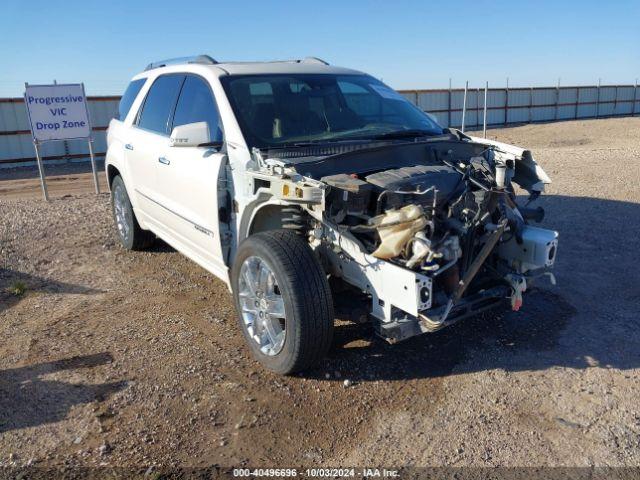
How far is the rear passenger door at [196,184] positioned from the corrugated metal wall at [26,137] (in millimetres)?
13702

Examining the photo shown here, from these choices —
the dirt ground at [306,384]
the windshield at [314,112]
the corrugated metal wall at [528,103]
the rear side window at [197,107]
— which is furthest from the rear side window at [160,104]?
the corrugated metal wall at [528,103]

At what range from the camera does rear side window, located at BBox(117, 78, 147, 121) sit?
6.38m

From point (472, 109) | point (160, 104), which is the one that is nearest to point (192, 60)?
point (160, 104)

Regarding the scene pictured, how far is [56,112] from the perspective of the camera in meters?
10.2

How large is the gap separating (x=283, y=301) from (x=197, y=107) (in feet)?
6.89

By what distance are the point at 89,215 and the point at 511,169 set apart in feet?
21.4

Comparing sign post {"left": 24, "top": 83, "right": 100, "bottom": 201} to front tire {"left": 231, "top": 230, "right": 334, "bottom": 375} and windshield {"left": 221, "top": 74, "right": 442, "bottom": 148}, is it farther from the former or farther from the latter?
front tire {"left": 231, "top": 230, "right": 334, "bottom": 375}

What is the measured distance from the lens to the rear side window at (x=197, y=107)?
14.9ft

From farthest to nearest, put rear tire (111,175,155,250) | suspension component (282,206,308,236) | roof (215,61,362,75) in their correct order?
rear tire (111,175,155,250), roof (215,61,362,75), suspension component (282,206,308,236)

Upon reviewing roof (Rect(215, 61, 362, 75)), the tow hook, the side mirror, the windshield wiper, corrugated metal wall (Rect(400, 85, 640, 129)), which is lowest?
corrugated metal wall (Rect(400, 85, 640, 129))

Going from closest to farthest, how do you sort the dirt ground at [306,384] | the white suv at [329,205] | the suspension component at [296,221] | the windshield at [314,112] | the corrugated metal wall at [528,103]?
1. the dirt ground at [306,384]
2. the white suv at [329,205]
3. the suspension component at [296,221]
4. the windshield at [314,112]
5. the corrugated metal wall at [528,103]

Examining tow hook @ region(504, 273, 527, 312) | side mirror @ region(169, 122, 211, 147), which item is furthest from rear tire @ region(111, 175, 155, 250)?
tow hook @ region(504, 273, 527, 312)

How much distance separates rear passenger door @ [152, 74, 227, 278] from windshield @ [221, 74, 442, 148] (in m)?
0.28

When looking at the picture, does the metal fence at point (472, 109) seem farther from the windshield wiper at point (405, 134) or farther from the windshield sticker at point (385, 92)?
the windshield wiper at point (405, 134)
